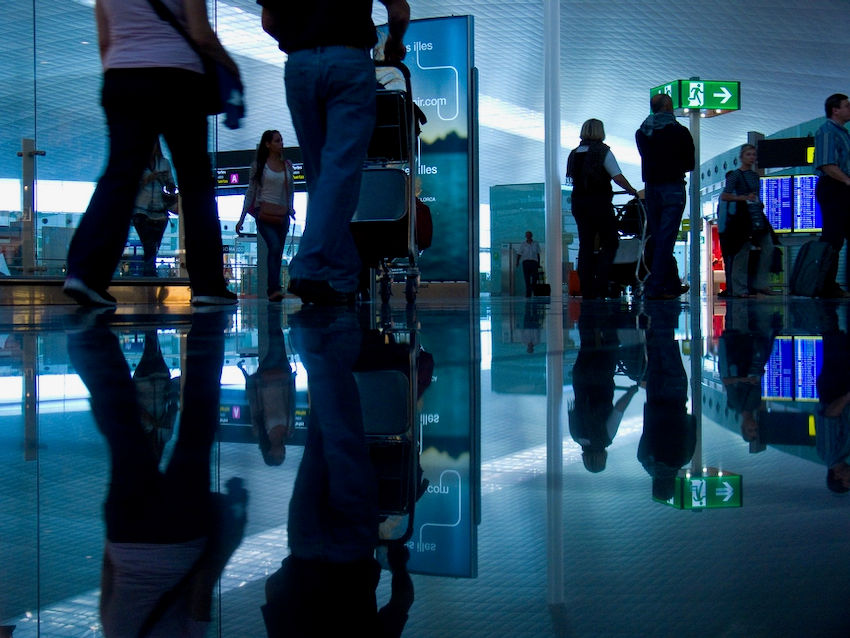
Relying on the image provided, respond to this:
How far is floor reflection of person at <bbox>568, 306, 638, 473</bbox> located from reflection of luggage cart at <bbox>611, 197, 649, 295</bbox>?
25.3 feet

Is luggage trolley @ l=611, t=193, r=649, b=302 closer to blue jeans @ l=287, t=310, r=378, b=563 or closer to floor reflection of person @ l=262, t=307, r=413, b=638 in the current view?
blue jeans @ l=287, t=310, r=378, b=563

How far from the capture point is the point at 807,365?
114cm

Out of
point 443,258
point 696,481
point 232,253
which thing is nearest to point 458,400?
point 696,481

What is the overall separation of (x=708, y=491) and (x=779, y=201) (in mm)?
13102

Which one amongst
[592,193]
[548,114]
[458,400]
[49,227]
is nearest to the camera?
[458,400]

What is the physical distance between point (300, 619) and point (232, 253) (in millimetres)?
18227

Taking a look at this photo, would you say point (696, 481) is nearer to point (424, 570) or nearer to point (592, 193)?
point (424, 570)

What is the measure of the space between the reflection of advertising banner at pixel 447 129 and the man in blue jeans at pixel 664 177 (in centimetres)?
320

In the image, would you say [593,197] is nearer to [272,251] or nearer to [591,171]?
[591,171]

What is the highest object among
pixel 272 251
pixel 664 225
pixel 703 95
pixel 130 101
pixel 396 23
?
pixel 703 95

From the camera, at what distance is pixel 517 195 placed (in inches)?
980

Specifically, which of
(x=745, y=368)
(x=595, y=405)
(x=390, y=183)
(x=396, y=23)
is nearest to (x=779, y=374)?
(x=745, y=368)

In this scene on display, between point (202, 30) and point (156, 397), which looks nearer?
point (156, 397)

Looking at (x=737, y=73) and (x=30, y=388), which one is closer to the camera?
(x=30, y=388)
